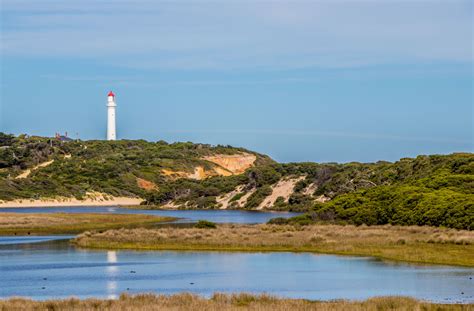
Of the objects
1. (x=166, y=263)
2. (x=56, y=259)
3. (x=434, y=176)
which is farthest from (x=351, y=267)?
(x=434, y=176)

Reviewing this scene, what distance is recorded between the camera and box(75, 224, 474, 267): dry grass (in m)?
47.1

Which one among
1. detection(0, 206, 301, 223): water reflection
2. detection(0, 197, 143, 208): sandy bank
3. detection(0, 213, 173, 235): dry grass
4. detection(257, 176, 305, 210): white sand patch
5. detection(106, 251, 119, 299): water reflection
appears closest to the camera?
detection(106, 251, 119, 299): water reflection

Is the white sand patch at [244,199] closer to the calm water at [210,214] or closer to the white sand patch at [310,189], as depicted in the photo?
the white sand patch at [310,189]

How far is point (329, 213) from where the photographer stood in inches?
2945

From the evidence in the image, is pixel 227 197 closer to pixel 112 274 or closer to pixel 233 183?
pixel 233 183

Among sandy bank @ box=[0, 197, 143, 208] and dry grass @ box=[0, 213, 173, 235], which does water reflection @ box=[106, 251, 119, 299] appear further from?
sandy bank @ box=[0, 197, 143, 208]

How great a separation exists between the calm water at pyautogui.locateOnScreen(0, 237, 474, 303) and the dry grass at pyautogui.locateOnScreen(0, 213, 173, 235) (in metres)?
24.6

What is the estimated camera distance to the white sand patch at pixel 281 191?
436 feet

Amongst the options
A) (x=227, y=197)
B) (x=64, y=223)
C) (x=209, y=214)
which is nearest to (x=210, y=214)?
(x=209, y=214)

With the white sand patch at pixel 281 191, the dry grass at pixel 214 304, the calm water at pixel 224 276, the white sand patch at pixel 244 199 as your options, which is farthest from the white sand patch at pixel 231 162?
the dry grass at pixel 214 304

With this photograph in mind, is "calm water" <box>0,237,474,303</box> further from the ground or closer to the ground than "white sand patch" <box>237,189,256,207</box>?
closer to the ground

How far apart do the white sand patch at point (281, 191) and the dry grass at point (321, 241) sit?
67469 mm

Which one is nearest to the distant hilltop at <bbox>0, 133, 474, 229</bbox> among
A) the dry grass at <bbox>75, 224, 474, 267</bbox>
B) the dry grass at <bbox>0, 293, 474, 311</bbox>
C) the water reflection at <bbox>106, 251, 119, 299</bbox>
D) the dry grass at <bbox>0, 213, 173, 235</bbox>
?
the dry grass at <bbox>75, 224, 474, 267</bbox>

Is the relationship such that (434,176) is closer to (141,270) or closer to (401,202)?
(401,202)
